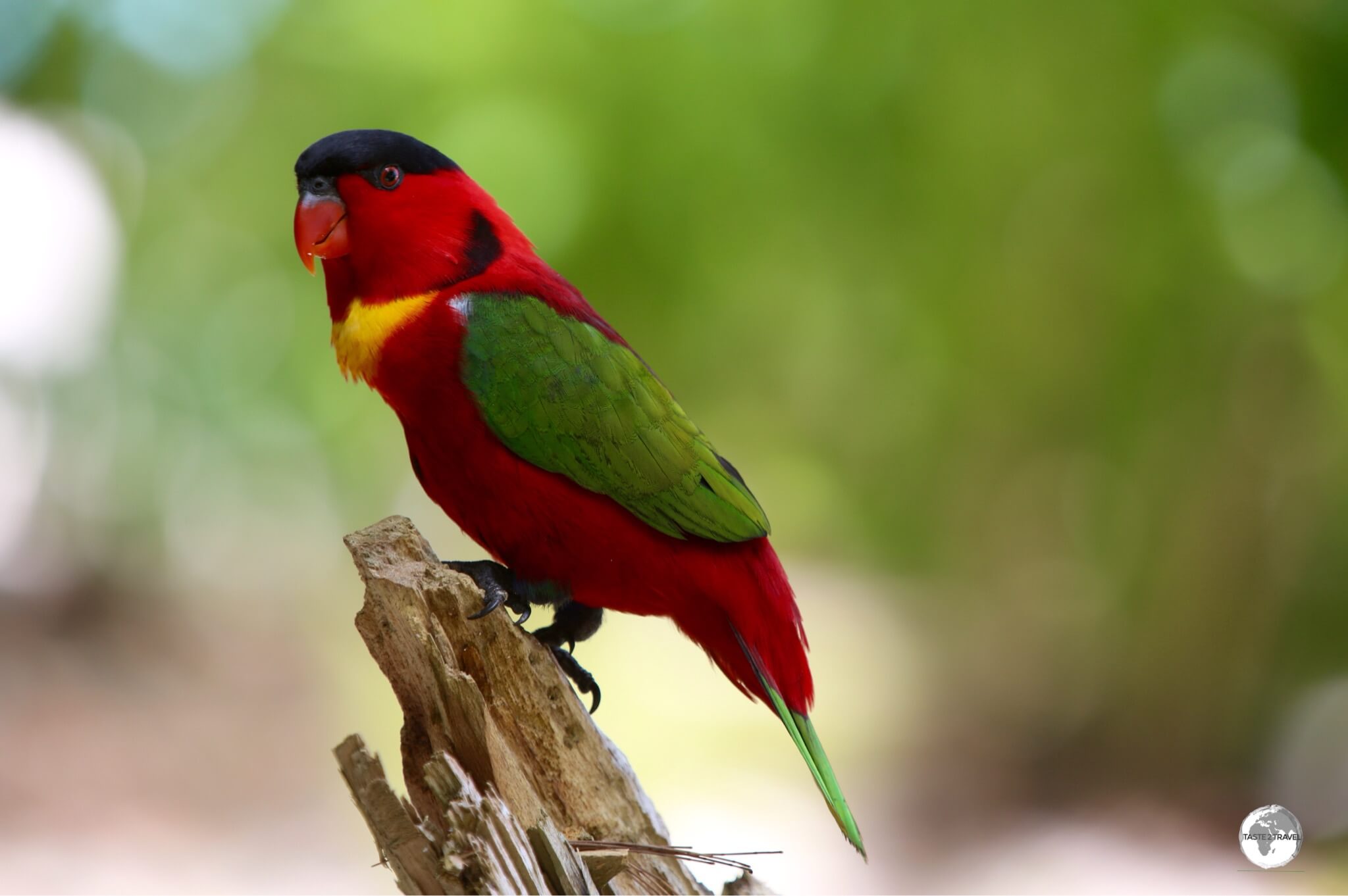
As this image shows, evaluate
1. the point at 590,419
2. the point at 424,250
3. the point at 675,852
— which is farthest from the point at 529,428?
the point at 675,852

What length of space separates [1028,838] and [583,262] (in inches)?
139

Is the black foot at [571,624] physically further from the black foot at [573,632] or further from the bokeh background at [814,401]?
the bokeh background at [814,401]

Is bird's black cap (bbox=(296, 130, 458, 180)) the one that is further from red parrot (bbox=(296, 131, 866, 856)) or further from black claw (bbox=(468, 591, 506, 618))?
black claw (bbox=(468, 591, 506, 618))

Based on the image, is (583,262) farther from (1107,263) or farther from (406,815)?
(406,815)

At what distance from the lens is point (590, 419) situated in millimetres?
2357

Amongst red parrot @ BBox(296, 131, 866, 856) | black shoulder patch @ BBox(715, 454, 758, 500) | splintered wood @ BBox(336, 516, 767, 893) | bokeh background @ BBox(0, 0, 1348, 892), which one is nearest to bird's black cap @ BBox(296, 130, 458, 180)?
red parrot @ BBox(296, 131, 866, 856)

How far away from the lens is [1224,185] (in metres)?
5.07

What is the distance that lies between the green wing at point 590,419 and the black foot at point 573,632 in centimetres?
40

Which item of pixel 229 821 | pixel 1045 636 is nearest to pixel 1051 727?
pixel 1045 636

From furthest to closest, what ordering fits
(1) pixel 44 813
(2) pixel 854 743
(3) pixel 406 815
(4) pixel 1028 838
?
(2) pixel 854 743 → (4) pixel 1028 838 → (1) pixel 44 813 → (3) pixel 406 815

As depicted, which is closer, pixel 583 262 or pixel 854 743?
pixel 583 262

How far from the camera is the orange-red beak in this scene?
7.77ft

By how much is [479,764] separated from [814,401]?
3922mm

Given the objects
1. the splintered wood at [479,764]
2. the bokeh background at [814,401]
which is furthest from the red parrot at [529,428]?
the bokeh background at [814,401]
